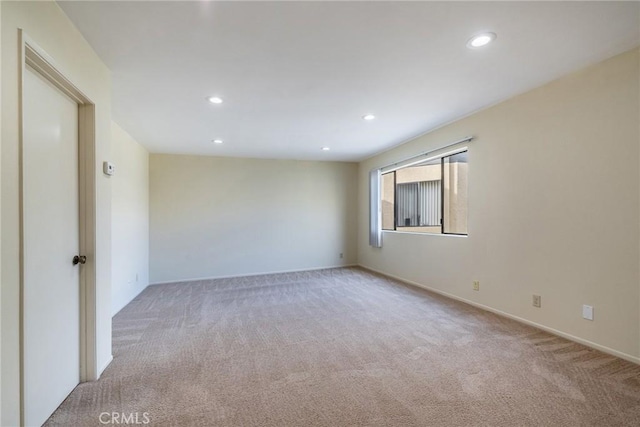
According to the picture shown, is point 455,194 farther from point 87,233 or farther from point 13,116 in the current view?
point 13,116

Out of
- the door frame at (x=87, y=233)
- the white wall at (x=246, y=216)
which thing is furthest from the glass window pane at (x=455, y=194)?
the door frame at (x=87, y=233)

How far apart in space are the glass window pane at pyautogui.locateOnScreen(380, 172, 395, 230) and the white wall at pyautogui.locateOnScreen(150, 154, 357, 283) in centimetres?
91

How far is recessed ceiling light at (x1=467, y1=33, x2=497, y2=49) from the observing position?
1.93m

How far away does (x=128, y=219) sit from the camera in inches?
160

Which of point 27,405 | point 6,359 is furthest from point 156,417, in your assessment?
point 6,359

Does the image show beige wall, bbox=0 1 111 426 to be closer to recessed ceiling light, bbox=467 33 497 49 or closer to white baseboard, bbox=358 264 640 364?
recessed ceiling light, bbox=467 33 497 49

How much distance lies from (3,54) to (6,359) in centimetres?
133

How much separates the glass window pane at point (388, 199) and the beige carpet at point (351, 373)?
2.34m

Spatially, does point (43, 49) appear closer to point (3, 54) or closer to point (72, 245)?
point (3, 54)

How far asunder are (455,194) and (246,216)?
3.84 m

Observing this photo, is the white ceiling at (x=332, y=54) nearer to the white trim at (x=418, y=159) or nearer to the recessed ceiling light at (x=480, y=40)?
the recessed ceiling light at (x=480, y=40)

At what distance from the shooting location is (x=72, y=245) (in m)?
1.95

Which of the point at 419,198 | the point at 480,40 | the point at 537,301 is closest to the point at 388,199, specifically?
the point at 419,198

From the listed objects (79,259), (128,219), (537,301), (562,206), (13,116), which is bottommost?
(537,301)
